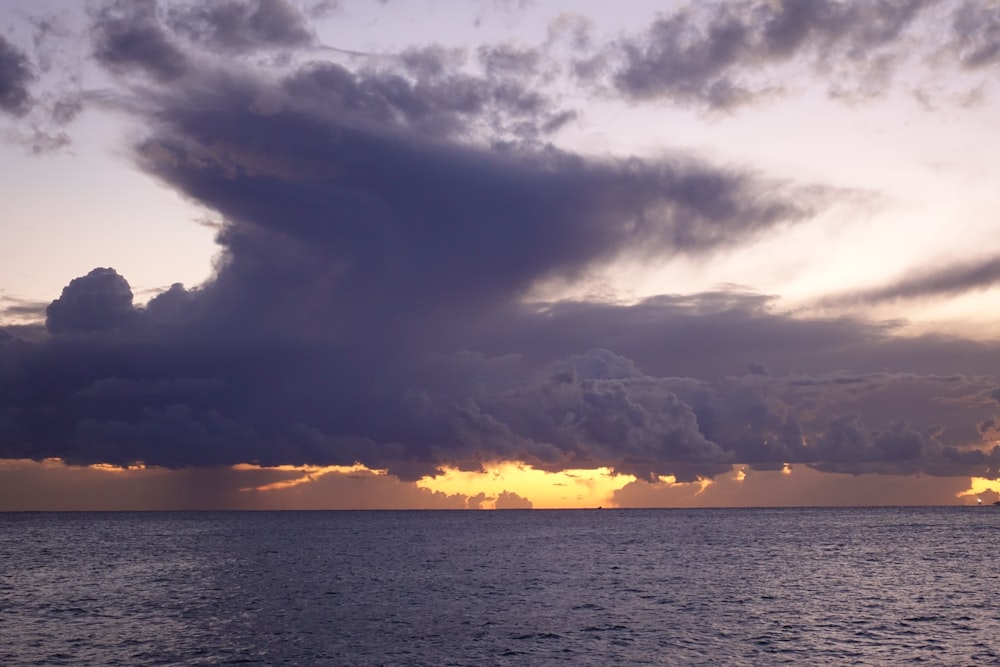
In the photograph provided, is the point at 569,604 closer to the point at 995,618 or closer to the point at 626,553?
the point at 995,618

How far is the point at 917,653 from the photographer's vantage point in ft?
204

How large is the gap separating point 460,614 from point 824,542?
136463 mm

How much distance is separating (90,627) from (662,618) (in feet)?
168

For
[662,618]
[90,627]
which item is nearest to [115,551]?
[90,627]

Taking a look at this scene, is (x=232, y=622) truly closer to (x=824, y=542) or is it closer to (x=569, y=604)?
(x=569, y=604)

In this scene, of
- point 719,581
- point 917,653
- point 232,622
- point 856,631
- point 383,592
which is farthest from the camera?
point 719,581

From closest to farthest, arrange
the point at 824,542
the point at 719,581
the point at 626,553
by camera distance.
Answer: the point at 719,581 → the point at 626,553 → the point at 824,542

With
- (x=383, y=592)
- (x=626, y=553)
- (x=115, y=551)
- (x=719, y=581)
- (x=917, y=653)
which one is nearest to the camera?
(x=917, y=653)

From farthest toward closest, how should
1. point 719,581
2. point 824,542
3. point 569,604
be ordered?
1. point 824,542
2. point 719,581
3. point 569,604

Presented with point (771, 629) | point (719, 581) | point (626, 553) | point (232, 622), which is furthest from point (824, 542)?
point (232, 622)

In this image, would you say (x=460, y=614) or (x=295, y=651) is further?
(x=460, y=614)

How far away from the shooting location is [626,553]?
16200 centimetres

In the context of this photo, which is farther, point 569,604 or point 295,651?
point 569,604

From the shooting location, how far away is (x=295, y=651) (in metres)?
63.1
